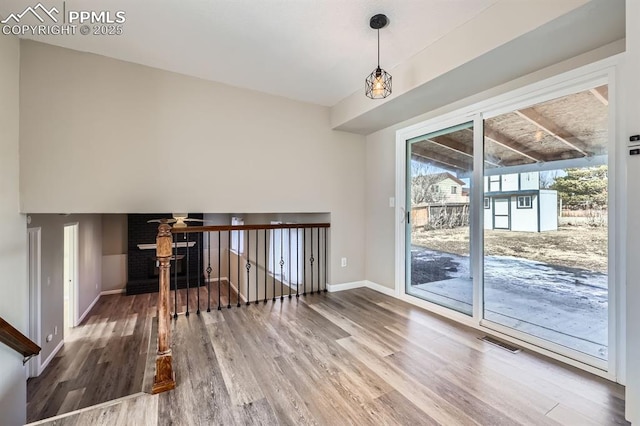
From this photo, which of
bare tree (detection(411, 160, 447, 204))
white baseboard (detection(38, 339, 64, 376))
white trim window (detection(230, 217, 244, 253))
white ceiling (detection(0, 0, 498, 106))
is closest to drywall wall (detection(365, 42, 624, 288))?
bare tree (detection(411, 160, 447, 204))

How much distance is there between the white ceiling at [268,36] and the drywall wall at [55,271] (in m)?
2.38

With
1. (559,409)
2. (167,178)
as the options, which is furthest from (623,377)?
(167,178)

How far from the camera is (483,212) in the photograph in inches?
107

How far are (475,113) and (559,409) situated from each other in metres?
2.48

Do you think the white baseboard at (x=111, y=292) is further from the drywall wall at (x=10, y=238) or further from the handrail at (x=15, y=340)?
the handrail at (x=15, y=340)

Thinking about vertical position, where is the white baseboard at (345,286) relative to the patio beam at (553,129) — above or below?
below

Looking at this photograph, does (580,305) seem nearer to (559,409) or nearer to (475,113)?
(559,409)

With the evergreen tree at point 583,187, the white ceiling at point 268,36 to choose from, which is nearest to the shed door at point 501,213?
the evergreen tree at point 583,187

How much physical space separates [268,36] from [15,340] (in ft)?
10.6

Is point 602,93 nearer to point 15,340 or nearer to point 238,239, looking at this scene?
point 15,340

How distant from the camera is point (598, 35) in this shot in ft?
5.97

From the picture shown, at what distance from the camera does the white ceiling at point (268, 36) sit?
200 cm

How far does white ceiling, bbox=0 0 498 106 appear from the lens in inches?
78.9

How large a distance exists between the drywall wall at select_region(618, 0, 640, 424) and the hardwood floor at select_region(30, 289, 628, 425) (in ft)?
0.95
